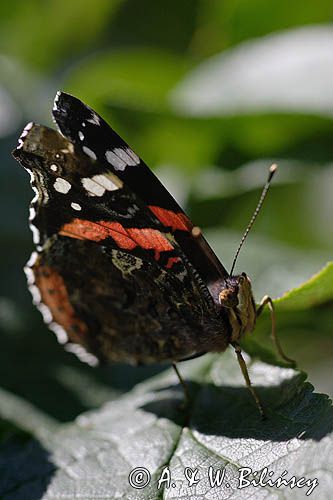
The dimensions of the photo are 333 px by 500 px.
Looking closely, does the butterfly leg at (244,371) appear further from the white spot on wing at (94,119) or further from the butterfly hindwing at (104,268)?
the white spot on wing at (94,119)

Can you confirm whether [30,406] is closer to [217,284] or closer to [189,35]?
[217,284]

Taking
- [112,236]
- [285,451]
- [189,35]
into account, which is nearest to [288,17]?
[189,35]

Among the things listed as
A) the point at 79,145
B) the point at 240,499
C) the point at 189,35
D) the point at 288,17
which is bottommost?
the point at 240,499

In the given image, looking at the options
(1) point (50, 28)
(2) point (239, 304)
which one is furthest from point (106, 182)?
(1) point (50, 28)

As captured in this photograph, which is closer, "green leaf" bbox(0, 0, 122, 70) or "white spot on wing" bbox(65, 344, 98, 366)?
"white spot on wing" bbox(65, 344, 98, 366)

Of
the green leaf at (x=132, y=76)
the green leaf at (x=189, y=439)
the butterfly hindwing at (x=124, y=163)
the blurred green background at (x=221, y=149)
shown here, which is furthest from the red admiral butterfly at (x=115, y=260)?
the green leaf at (x=132, y=76)

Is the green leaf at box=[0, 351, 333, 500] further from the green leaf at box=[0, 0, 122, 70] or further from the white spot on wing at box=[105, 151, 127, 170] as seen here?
the green leaf at box=[0, 0, 122, 70]

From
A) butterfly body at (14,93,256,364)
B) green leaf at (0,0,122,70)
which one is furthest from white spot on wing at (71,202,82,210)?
green leaf at (0,0,122,70)
